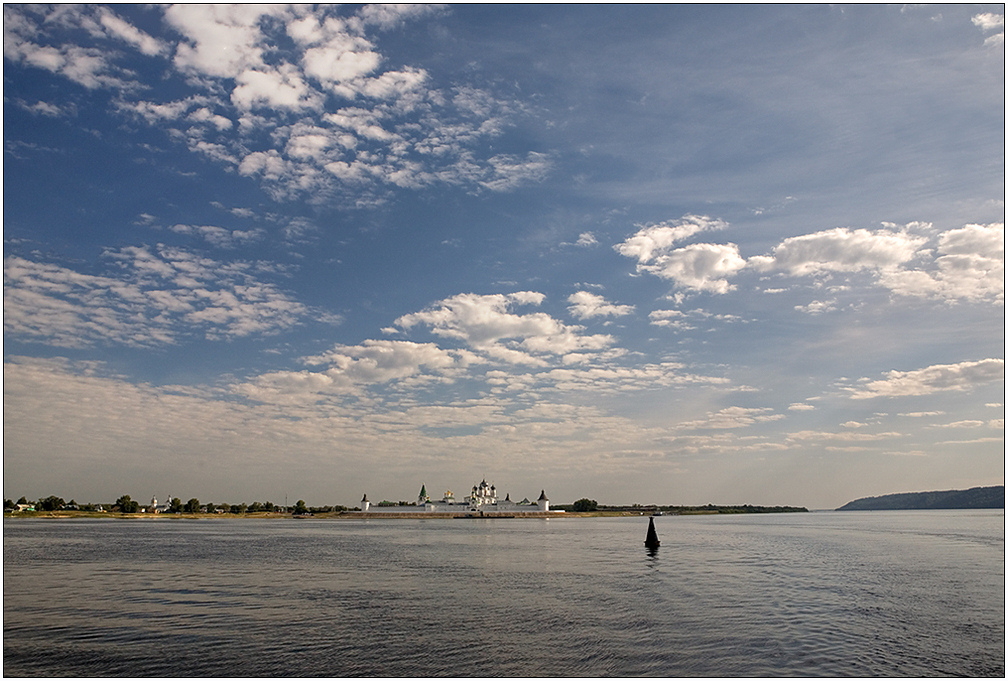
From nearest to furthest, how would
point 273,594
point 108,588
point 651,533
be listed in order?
point 273,594, point 108,588, point 651,533

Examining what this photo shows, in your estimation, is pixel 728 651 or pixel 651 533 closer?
pixel 728 651

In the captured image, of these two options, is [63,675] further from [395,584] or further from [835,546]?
[835,546]

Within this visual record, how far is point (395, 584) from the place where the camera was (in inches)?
1601

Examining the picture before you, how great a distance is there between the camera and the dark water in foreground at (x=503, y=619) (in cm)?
2197

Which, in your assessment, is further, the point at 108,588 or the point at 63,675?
the point at 108,588

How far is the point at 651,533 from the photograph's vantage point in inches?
2810

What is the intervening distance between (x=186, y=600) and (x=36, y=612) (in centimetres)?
649

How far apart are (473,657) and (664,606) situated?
1351cm

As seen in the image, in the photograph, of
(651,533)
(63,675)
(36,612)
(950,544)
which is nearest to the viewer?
(63,675)

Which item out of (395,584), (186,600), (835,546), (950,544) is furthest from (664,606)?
(950,544)

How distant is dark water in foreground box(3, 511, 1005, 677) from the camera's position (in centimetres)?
2197

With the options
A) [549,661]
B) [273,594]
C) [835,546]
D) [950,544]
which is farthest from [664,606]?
[950,544]

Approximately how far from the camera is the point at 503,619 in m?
28.9

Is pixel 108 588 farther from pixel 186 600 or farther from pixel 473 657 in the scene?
pixel 473 657
